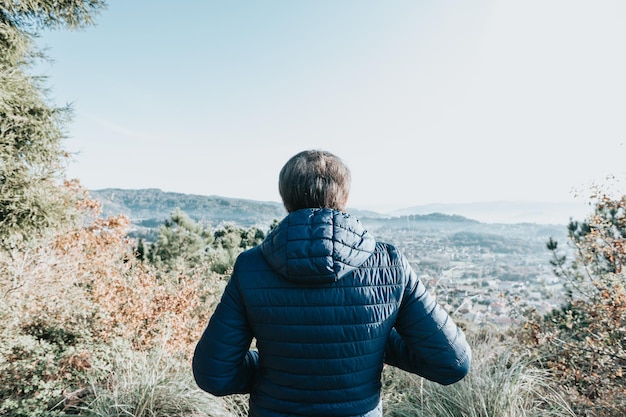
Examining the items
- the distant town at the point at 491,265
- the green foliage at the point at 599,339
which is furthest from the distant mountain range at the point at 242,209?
the green foliage at the point at 599,339

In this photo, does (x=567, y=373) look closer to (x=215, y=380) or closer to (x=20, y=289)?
(x=215, y=380)

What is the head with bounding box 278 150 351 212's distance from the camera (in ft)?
3.42

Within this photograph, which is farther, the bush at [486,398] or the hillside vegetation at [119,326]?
the hillside vegetation at [119,326]

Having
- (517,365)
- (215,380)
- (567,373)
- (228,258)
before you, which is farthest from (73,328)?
(228,258)

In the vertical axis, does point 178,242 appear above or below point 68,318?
below

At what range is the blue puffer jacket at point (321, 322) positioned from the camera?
94 cm

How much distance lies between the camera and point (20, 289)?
4449 mm

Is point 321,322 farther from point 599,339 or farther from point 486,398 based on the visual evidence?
point 599,339

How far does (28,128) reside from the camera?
4.27m

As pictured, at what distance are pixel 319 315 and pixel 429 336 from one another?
0.35 meters

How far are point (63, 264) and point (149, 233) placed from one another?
37.3 feet

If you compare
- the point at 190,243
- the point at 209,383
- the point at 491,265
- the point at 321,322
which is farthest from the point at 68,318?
the point at 491,265

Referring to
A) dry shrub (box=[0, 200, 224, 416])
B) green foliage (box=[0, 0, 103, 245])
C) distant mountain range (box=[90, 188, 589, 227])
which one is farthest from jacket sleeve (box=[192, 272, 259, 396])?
distant mountain range (box=[90, 188, 589, 227])

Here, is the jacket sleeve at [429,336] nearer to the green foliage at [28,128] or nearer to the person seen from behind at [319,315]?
the person seen from behind at [319,315]
